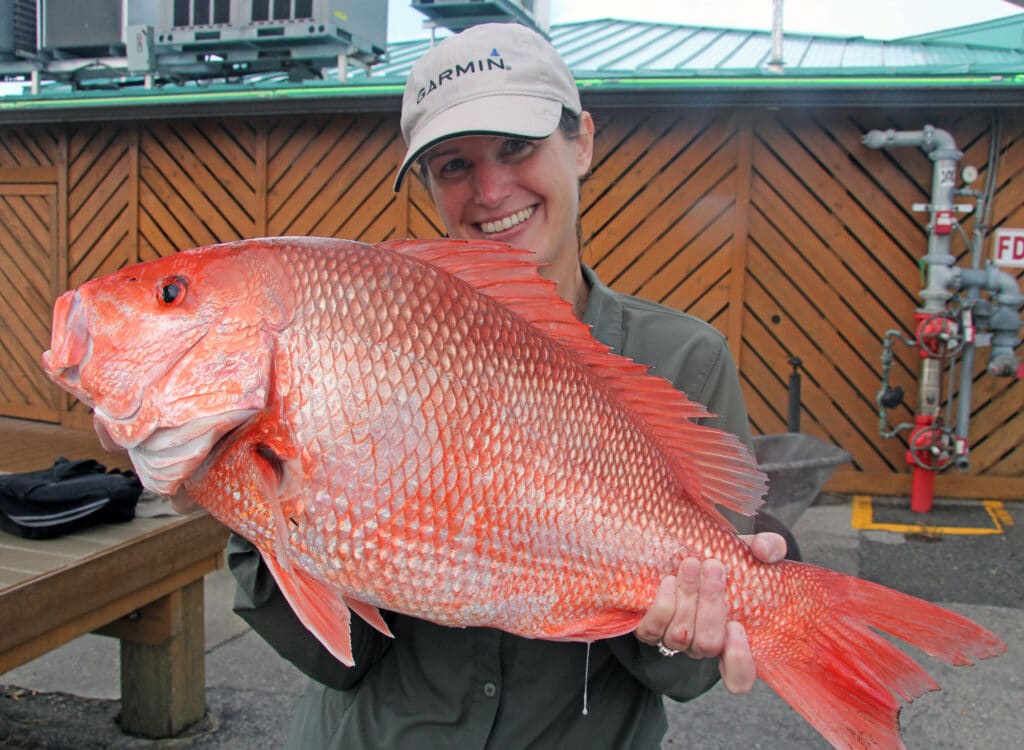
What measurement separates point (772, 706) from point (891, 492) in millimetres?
3712

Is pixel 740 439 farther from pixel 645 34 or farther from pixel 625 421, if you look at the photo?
pixel 645 34

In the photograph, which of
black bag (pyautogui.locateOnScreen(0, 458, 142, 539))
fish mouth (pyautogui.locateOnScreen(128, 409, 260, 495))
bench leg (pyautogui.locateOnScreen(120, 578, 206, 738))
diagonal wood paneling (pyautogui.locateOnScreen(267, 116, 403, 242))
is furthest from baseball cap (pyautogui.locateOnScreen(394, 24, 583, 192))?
diagonal wood paneling (pyautogui.locateOnScreen(267, 116, 403, 242))

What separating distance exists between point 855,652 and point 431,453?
0.86 metres

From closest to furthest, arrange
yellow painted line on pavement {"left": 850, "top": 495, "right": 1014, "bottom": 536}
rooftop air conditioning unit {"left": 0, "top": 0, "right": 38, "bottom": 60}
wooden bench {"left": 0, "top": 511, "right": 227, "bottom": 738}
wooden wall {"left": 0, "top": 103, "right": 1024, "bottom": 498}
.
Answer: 1. wooden bench {"left": 0, "top": 511, "right": 227, "bottom": 738}
2. yellow painted line on pavement {"left": 850, "top": 495, "right": 1014, "bottom": 536}
3. wooden wall {"left": 0, "top": 103, "right": 1024, "bottom": 498}
4. rooftop air conditioning unit {"left": 0, "top": 0, "right": 38, "bottom": 60}

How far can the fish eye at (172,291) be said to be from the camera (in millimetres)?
1495

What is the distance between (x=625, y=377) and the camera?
1.69 m

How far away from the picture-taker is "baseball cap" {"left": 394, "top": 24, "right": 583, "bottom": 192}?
5.80ft

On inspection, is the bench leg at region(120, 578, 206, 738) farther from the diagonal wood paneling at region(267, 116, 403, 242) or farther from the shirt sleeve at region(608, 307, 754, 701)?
the diagonal wood paneling at region(267, 116, 403, 242)

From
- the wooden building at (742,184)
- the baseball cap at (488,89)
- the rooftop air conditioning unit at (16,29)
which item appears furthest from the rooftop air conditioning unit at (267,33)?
the baseball cap at (488,89)

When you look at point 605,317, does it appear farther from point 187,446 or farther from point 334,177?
point 334,177

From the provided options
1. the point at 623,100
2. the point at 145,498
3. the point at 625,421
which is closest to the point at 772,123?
the point at 623,100

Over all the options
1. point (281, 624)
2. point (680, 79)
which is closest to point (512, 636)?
point (281, 624)

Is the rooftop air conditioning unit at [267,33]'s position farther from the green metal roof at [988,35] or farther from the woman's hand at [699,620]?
the woman's hand at [699,620]

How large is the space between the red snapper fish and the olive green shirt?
200 mm
